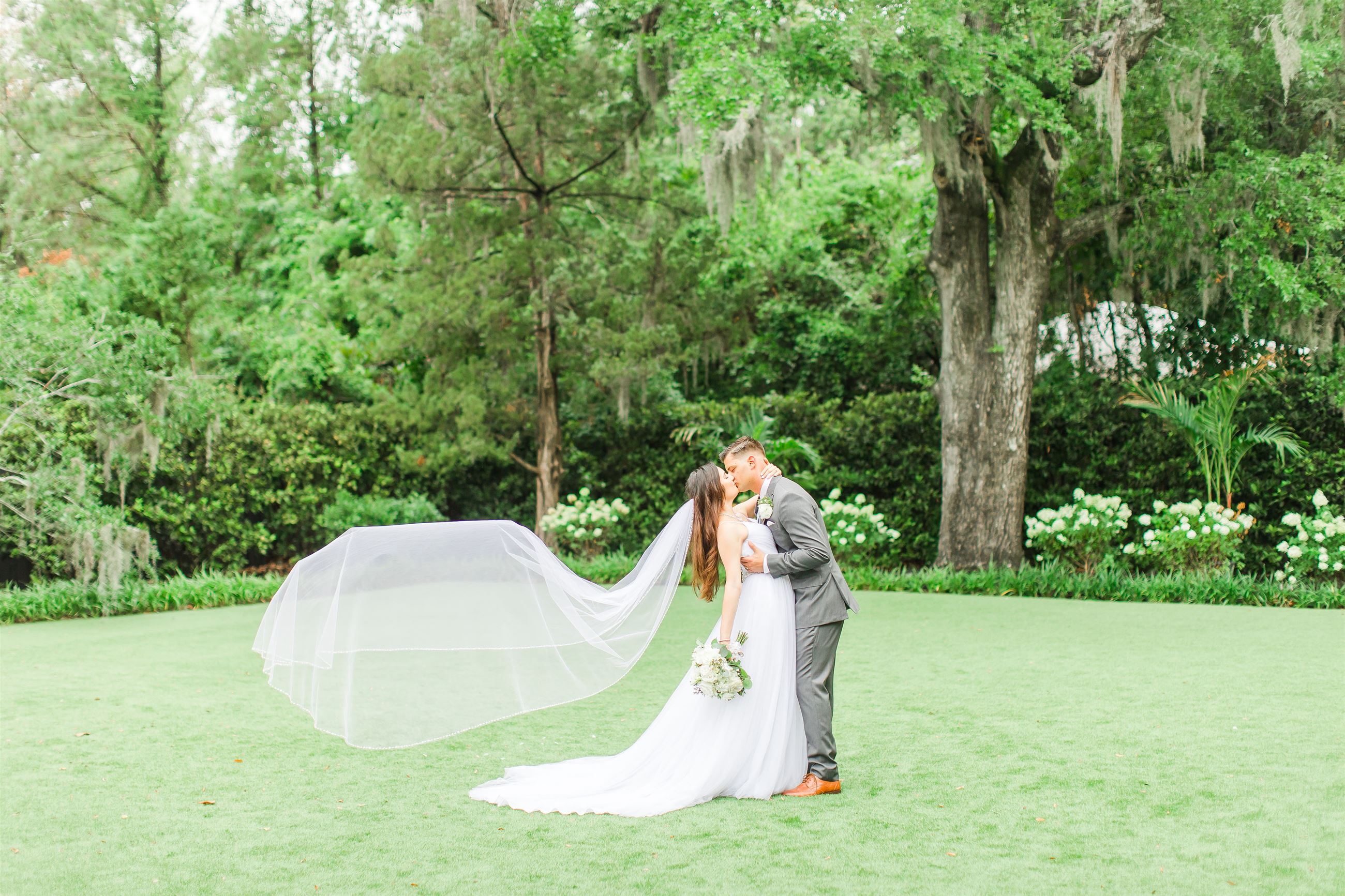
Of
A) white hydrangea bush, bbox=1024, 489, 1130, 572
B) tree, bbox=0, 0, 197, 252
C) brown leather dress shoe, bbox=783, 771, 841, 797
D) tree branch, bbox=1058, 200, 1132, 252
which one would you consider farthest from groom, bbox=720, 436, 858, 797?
tree, bbox=0, 0, 197, 252

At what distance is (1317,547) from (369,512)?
10.3m

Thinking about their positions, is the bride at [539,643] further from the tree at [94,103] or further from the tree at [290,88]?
the tree at [290,88]

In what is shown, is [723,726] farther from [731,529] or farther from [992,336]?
[992,336]

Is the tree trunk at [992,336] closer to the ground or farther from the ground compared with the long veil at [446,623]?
farther from the ground

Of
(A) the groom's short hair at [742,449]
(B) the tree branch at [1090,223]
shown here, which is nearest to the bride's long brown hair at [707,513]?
(A) the groom's short hair at [742,449]

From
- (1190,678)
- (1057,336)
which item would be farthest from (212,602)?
(1057,336)

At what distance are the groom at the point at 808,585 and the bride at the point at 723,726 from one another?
0.04 metres

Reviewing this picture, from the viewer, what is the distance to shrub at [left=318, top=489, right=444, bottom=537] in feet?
43.7

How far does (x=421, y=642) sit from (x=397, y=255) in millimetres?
11716

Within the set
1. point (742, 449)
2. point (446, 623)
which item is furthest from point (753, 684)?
point (446, 623)

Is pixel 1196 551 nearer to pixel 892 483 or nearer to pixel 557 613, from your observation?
pixel 892 483

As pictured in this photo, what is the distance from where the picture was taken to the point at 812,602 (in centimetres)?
459

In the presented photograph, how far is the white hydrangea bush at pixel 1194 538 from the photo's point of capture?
34.8 ft

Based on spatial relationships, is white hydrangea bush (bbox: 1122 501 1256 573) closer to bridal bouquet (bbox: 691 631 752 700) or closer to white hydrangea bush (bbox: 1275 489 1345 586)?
white hydrangea bush (bbox: 1275 489 1345 586)
